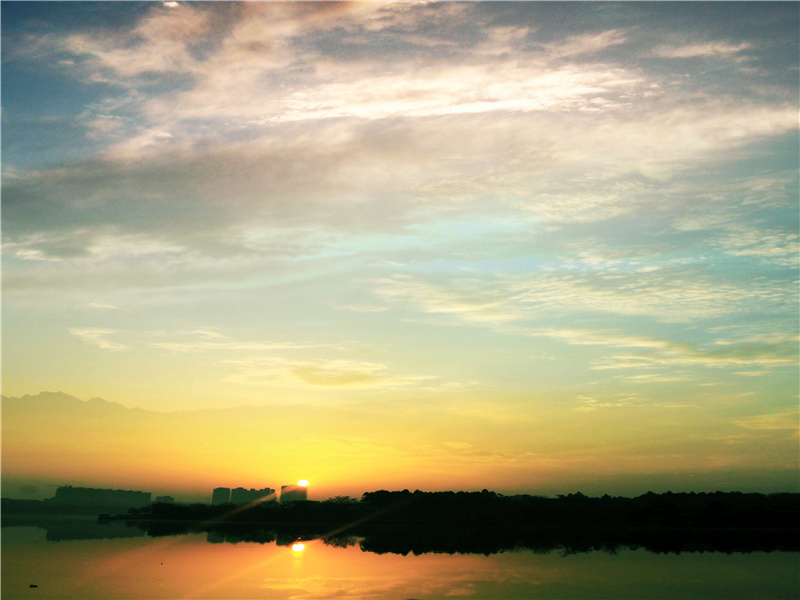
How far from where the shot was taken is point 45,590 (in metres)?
28.4

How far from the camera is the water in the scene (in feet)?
90.1

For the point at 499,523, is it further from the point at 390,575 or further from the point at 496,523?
the point at 390,575

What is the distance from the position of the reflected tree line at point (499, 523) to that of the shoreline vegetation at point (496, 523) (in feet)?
0.47

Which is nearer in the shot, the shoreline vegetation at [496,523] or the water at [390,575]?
the water at [390,575]

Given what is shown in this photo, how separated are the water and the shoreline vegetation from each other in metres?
8.14

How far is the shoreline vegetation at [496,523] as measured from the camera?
57.0 metres

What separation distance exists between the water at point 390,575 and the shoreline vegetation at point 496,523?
26.7 ft

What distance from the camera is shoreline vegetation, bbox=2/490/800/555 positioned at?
5704cm

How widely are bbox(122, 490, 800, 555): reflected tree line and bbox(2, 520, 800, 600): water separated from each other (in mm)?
8026

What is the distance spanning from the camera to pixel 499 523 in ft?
318

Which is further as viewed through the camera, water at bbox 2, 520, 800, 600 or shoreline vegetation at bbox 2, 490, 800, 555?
shoreline vegetation at bbox 2, 490, 800, 555

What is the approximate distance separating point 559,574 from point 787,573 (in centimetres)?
1388

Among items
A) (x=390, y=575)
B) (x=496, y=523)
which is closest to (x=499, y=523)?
(x=496, y=523)

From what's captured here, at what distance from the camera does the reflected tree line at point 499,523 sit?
187ft
